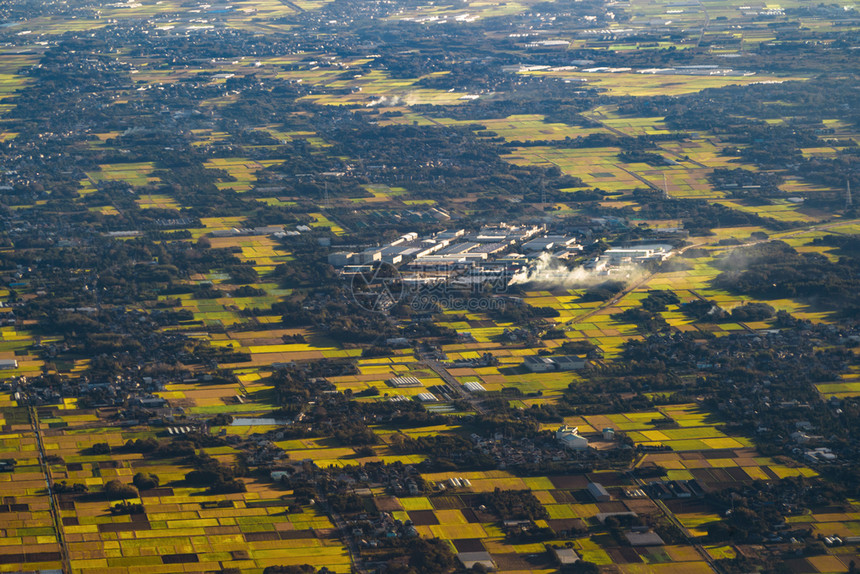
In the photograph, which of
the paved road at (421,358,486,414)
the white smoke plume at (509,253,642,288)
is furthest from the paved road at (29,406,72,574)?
the white smoke plume at (509,253,642,288)

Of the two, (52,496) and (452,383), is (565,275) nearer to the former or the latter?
(452,383)

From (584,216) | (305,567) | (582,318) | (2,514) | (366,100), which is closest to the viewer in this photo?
(305,567)

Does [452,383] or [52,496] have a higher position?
[52,496]

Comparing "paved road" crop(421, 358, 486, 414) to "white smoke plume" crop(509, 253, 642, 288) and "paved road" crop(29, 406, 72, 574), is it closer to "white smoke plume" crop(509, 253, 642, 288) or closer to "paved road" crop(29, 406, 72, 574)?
"white smoke plume" crop(509, 253, 642, 288)

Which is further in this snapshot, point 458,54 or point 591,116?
point 458,54

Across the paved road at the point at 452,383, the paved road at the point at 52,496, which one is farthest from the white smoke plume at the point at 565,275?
the paved road at the point at 52,496

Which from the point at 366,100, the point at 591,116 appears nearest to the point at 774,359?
the point at 591,116

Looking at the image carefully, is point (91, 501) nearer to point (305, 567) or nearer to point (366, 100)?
point (305, 567)

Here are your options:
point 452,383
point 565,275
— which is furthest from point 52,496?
point 565,275
